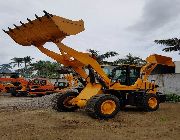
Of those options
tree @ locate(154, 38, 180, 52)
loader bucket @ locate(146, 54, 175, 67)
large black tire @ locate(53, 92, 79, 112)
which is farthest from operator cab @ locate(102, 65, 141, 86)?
tree @ locate(154, 38, 180, 52)

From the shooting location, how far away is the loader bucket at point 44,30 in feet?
35.2

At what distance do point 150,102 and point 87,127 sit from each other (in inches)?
200

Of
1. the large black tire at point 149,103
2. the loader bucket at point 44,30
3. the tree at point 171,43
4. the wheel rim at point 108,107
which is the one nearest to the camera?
the loader bucket at point 44,30

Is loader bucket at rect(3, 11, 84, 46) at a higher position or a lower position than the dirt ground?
higher

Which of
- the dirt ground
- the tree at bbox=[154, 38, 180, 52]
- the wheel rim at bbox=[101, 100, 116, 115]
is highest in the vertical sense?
the tree at bbox=[154, 38, 180, 52]

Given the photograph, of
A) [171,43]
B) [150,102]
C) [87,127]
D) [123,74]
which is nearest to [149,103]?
[150,102]

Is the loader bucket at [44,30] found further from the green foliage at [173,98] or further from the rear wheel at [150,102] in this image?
the green foliage at [173,98]

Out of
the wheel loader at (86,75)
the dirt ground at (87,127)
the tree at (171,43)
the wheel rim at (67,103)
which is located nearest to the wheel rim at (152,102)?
the wheel loader at (86,75)

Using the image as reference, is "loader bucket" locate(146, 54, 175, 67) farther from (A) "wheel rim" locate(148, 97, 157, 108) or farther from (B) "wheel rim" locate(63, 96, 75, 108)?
(B) "wheel rim" locate(63, 96, 75, 108)

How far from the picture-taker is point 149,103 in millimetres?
13789

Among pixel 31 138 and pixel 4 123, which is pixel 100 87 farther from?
pixel 31 138

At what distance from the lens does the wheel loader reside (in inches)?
435

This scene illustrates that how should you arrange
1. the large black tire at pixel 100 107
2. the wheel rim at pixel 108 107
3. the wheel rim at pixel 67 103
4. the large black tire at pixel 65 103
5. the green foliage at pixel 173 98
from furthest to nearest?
the green foliage at pixel 173 98 < the wheel rim at pixel 67 103 < the large black tire at pixel 65 103 < the wheel rim at pixel 108 107 < the large black tire at pixel 100 107

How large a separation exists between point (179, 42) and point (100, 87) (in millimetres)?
14266
